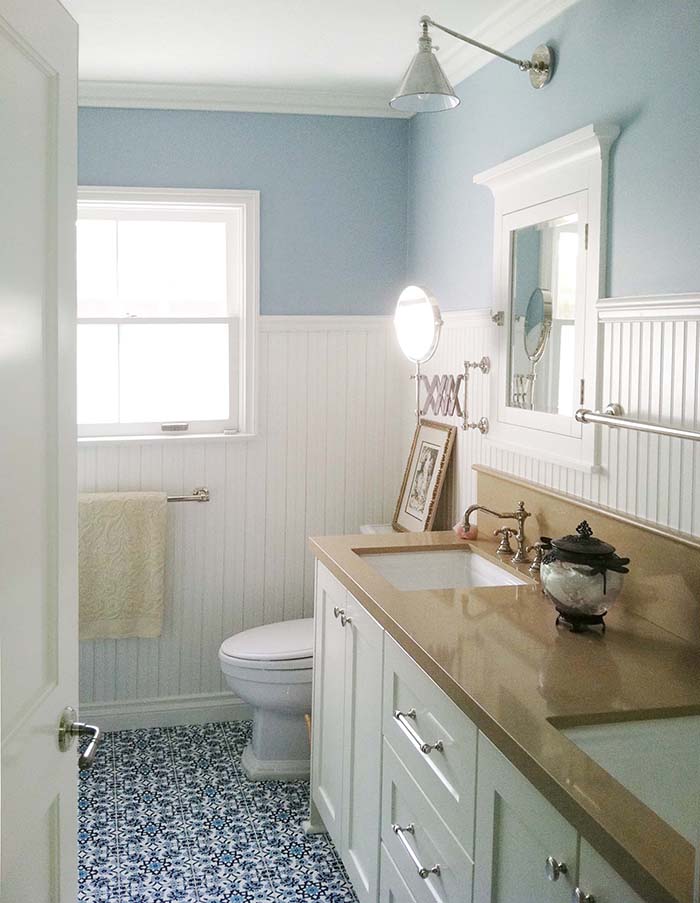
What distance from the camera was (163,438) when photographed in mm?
3838

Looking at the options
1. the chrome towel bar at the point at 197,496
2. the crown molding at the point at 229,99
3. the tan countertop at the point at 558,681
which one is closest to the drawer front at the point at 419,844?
the tan countertop at the point at 558,681

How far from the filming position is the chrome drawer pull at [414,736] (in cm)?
195

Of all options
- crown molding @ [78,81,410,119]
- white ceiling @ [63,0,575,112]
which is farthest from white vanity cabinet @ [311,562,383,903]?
crown molding @ [78,81,410,119]

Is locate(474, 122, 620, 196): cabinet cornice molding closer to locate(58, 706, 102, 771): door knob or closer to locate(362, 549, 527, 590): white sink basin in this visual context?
locate(362, 549, 527, 590): white sink basin

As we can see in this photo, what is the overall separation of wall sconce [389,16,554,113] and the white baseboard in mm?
2472

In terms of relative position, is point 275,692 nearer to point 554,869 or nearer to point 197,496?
point 197,496

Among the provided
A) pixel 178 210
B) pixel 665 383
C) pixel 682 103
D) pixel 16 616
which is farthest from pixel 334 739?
pixel 178 210

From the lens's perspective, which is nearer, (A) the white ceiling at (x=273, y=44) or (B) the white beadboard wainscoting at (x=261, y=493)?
(A) the white ceiling at (x=273, y=44)

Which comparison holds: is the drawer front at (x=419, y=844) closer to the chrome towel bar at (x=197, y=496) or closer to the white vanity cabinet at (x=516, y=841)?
the white vanity cabinet at (x=516, y=841)

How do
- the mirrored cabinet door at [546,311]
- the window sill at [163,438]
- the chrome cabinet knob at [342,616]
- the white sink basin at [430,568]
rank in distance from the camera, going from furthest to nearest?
1. the window sill at [163,438]
2. the white sink basin at [430,568]
3. the chrome cabinet knob at [342,616]
4. the mirrored cabinet door at [546,311]

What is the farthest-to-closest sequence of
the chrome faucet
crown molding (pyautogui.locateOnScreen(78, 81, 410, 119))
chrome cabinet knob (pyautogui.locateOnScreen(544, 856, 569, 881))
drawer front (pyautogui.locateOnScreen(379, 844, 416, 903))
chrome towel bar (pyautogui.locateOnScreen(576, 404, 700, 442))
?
crown molding (pyautogui.locateOnScreen(78, 81, 410, 119)) < the chrome faucet < drawer front (pyautogui.locateOnScreen(379, 844, 416, 903)) < chrome towel bar (pyautogui.locateOnScreen(576, 404, 700, 442)) < chrome cabinet knob (pyautogui.locateOnScreen(544, 856, 569, 881))

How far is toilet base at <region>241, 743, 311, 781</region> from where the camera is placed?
344 centimetres

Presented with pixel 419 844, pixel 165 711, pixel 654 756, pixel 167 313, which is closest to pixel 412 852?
pixel 419 844

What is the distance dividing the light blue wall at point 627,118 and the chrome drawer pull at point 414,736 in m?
1.10
